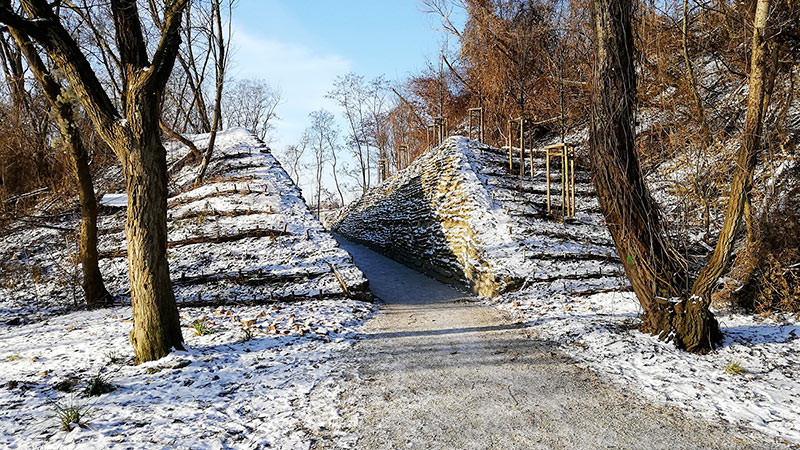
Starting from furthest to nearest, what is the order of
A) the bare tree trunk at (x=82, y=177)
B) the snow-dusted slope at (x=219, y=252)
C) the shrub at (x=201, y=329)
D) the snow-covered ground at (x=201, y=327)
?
the snow-dusted slope at (x=219, y=252), the bare tree trunk at (x=82, y=177), the shrub at (x=201, y=329), the snow-covered ground at (x=201, y=327)

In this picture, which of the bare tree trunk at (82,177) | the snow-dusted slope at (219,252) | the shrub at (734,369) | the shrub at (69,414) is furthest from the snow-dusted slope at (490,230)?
the bare tree trunk at (82,177)

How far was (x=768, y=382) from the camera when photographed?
375 cm

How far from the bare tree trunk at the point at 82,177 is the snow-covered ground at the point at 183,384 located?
105 centimetres

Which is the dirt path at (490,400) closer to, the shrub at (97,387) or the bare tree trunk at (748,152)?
the bare tree trunk at (748,152)

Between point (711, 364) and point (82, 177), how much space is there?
9.64 metres

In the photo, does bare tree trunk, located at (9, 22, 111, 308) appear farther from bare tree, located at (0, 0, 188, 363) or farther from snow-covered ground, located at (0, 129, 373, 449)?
bare tree, located at (0, 0, 188, 363)

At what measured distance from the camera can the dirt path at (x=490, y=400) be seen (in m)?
3.02

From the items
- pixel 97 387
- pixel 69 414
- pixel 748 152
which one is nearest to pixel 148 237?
pixel 97 387

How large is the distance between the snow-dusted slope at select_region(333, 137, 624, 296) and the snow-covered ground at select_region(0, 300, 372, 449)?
3.75m

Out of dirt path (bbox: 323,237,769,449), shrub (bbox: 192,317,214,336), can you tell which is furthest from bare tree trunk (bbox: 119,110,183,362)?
dirt path (bbox: 323,237,769,449)

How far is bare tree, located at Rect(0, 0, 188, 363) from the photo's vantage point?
168 inches

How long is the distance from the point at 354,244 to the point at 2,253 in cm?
1126

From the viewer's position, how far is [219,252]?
9.03 meters

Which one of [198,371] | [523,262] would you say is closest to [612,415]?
[198,371]
